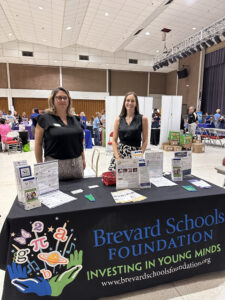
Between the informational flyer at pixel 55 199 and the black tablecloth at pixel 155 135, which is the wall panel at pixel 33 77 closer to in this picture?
the black tablecloth at pixel 155 135

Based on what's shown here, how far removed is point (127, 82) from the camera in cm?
1602

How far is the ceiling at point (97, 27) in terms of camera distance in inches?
280

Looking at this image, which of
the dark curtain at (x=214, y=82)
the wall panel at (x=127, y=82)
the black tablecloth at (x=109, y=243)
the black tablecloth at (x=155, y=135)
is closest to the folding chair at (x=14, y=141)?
the black tablecloth at (x=155, y=135)

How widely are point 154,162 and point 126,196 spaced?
47 centimetres

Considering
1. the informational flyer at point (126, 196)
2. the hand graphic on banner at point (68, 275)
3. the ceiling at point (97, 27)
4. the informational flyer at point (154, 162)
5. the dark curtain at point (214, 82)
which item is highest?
the ceiling at point (97, 27)

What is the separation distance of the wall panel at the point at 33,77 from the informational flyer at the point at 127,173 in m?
14.5

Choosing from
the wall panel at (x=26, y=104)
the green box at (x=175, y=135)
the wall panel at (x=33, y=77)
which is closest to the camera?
the green box at (x=175, y=135)

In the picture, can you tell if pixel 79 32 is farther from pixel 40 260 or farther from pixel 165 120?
pixel 40 260

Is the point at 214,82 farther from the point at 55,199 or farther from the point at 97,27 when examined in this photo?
the point at 55,199

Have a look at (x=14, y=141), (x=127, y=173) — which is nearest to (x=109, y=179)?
(x=127, y=173)

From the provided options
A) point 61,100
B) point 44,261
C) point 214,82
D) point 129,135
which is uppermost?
point 214,82

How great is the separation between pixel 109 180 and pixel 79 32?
35.5 ft

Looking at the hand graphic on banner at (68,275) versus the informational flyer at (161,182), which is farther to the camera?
the informational flyer at (161,182)

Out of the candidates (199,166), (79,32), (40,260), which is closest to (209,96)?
(79,32)
